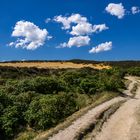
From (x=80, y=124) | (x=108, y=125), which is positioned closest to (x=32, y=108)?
(x=80, y=124)

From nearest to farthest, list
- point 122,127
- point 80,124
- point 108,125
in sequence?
point 122,127
point 80,124
point 108,125

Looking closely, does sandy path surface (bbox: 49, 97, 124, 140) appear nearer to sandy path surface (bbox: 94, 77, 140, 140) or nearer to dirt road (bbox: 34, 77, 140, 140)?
dirt road (bbox: 34, 77, 140, 140)

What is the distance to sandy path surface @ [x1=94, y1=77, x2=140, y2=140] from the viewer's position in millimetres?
27500

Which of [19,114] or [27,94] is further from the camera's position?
[27,94]

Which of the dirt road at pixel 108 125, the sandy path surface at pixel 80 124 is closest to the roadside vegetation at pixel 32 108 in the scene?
the sandy path surface at pixel 80 124

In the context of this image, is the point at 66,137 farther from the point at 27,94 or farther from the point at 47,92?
the point at 47,92

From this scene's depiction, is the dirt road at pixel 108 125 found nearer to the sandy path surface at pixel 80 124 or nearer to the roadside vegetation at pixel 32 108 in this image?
the sandy path surface at pixel 80 124

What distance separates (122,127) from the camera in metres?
30.3

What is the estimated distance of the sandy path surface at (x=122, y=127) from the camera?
27.5 metres

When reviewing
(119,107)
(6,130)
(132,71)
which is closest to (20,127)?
(6,130)

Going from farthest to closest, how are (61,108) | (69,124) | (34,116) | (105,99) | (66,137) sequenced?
(105,99) → (61,108) → (34,116) → (69,124) → (66,137)

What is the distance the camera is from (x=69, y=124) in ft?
100

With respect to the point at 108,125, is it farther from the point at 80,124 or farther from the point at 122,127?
the point at 80,124

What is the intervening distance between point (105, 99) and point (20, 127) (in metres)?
13.9
